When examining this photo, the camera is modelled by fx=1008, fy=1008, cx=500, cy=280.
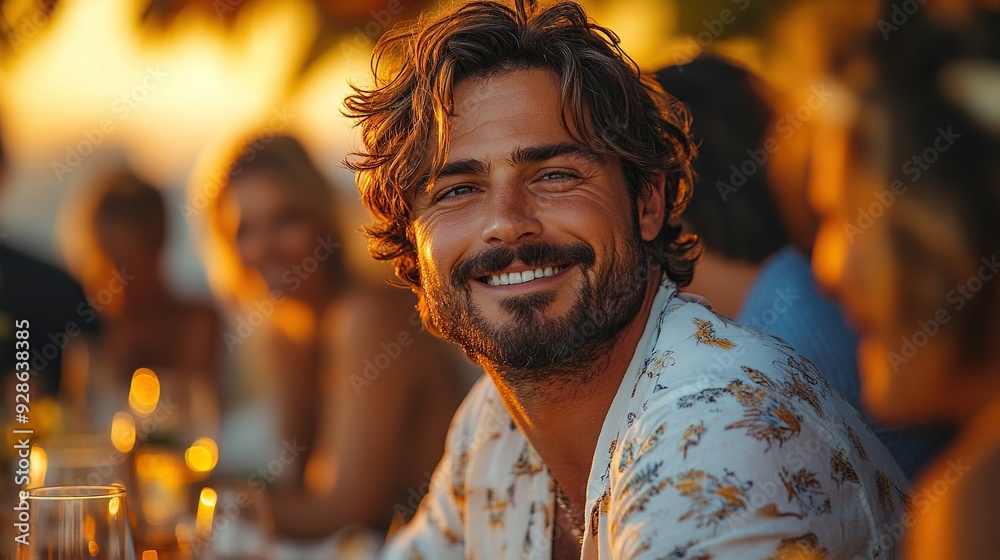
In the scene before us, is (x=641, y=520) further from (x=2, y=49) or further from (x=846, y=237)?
(x=2, y=49)

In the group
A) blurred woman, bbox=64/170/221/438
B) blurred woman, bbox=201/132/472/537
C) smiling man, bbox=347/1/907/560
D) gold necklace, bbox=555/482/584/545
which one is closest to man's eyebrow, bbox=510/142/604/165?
smiling man, bbox=347/1/907/560

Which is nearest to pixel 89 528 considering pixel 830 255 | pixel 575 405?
pixel 575 405

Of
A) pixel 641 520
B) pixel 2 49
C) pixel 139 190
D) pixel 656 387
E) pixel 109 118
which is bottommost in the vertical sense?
pixel 641 520

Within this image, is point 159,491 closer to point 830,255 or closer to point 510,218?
point 510,218

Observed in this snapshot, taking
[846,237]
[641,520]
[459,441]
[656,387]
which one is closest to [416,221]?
[459,441]

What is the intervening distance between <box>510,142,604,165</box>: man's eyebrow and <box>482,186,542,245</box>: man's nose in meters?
0.05

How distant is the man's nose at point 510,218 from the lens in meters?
1.59

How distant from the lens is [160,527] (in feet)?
4.84

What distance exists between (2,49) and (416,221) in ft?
10.4

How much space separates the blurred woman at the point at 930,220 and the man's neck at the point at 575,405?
1321 mm

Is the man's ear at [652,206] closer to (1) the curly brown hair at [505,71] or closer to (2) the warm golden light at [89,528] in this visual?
(1) the curly brown hair at [505,71]

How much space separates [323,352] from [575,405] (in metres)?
2.25

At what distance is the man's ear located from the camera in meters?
1.79

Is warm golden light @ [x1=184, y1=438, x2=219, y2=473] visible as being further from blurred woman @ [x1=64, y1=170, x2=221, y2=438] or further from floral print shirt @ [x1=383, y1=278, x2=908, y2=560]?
blurred woman @ [x1=64, y1=170, x2=221, y2=438]
